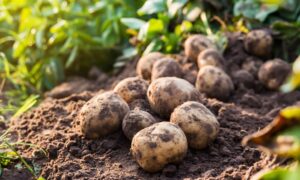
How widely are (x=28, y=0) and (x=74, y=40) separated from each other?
0.64 m

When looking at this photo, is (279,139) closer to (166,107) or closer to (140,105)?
(166,107)

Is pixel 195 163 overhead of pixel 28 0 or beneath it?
beneath

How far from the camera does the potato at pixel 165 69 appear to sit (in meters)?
3.20

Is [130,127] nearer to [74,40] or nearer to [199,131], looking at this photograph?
[199,131]

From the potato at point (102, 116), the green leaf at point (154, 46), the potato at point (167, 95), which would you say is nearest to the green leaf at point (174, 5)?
the green leaf at point (154, 46)

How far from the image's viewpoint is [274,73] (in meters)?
3.45

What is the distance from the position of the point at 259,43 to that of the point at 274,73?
0.88ft

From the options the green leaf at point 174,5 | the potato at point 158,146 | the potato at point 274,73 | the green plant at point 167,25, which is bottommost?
the potato at point 274,73

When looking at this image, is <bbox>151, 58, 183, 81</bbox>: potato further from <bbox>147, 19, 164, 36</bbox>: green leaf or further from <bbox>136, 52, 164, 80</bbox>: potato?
<bbox>147, 19, 164, 36</bbox>: green leaf

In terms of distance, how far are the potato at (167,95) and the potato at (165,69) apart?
1.62 ft

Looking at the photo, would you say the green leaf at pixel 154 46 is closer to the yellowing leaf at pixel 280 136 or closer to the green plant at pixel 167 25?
the green plant at pixel 167 25

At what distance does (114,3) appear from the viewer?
4.48 meters

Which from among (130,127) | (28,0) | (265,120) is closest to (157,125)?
(130,127)

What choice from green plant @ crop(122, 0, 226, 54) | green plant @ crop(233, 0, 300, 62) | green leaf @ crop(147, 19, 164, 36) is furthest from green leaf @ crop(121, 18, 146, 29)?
green plant @ crop(233, 0, 300, 62)
